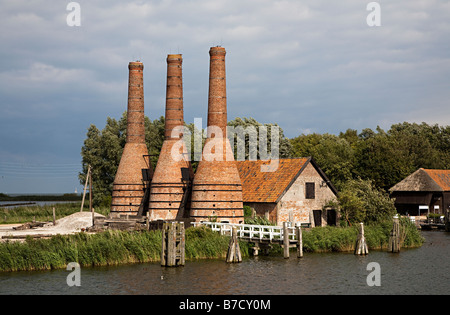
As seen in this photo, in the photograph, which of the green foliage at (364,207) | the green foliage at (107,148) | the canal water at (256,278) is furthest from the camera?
the green foliage at (107,148)

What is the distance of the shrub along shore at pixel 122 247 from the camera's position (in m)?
29.0

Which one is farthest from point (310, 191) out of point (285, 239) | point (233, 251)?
point (233, 251)

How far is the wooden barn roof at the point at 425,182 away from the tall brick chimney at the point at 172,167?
28.3 metres

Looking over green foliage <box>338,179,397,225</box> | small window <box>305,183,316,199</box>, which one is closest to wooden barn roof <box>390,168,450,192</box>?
small window <box>305,183,316,199</box>

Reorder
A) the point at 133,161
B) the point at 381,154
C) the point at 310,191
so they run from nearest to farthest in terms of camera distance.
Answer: the point at 133,161
the point at 310,191
the point at 381,154

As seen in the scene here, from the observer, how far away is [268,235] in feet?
120

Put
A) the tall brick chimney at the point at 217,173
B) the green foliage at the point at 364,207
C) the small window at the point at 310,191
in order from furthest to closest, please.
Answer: the small window at the point at 310,191 → the green foliage at the point at 364,207 → the tall brick chimney at the point at 217,173

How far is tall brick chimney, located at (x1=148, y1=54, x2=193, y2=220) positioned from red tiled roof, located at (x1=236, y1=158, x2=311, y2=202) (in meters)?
5.10

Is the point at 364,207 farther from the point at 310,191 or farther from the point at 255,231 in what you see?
the point at 255,231

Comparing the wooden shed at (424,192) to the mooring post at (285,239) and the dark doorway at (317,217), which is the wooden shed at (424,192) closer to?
the dark doorway at (317,217)

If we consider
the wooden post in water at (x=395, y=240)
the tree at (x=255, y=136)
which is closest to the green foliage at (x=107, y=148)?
the tree at (x=255, y=136)

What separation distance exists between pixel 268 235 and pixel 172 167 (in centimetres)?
1075

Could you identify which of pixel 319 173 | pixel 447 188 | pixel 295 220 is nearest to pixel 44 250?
pixel 295 220
